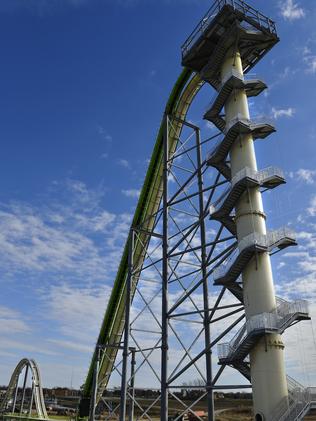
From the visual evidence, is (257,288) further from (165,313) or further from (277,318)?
(165,313)

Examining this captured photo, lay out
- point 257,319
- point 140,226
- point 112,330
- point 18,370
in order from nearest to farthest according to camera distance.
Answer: point 257,319 < point 140,226 < point 112,330 < point 18,370

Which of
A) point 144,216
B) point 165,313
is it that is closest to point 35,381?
point 144,216

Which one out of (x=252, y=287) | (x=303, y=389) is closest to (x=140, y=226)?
(x=252, y=287)

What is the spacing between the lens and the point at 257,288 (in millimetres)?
15742

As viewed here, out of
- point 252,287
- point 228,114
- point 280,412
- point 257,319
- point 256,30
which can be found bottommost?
point 280,412

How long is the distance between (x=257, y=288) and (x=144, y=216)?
13.0 metres

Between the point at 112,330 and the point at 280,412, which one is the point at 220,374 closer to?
the point at 280,412

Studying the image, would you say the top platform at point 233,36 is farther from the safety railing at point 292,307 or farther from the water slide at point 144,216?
the safety railing at point 292,307

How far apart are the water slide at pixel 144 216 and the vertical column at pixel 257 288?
6.74 meters

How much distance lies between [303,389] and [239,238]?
613cm

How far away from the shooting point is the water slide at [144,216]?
26.3 m

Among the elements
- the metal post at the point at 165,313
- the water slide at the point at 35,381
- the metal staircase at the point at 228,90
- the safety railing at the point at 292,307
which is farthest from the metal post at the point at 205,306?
the water slide at the point at 35,381

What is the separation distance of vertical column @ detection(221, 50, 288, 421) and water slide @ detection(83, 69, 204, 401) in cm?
674

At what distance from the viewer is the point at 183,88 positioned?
26375mm
